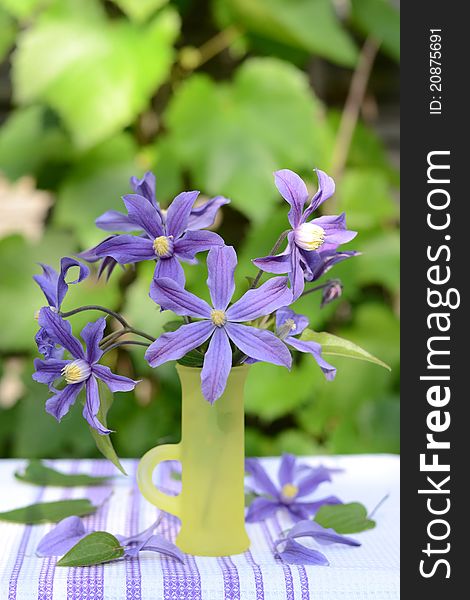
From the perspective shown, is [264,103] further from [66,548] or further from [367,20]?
[66,548]

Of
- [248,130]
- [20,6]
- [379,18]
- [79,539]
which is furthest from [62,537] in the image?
[379,18]

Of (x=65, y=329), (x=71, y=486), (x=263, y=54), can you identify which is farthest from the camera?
(x=263, y=54)

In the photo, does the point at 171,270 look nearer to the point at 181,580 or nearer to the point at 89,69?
the point at 181,580

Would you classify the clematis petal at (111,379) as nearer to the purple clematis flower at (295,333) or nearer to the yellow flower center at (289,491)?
the purple clematis flower at (295,333)

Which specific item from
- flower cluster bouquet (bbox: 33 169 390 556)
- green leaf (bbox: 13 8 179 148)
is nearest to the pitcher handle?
flower cluster bouquet (bbox: 33 169 390 556)

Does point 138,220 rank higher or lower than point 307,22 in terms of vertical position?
lower

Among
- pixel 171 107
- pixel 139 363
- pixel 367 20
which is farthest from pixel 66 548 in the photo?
pixel 367 20

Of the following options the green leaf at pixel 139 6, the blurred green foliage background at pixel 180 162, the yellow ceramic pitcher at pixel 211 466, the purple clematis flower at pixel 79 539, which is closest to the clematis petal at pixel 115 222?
the yellow ceramic pitcher at pixel 211 466
